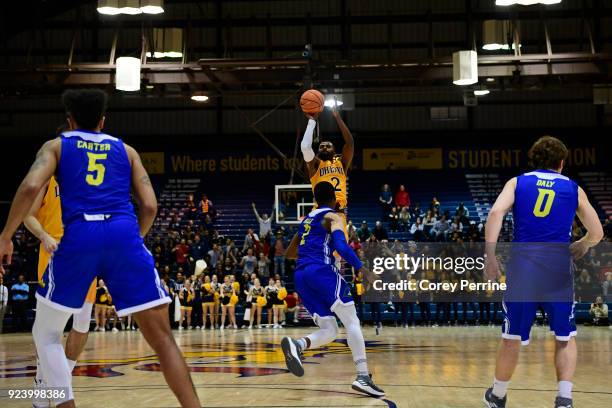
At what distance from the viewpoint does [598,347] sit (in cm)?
1426

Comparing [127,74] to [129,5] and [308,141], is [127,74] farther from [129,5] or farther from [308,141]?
[308,141]

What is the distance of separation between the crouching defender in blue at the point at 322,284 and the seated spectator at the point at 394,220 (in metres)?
20.4

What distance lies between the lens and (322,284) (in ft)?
25.6

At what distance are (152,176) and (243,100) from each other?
4804 millimetres

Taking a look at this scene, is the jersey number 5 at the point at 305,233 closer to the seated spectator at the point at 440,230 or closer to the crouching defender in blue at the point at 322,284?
the crouching defender in blue at the point at 322,284

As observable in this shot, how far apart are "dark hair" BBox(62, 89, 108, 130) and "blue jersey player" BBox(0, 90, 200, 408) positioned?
0.31 feet

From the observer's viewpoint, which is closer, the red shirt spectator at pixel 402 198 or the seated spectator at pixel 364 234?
the seated spectator at pixel 364 234

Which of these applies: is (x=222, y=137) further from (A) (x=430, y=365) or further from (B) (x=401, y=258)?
(A) (x=430, y=365)

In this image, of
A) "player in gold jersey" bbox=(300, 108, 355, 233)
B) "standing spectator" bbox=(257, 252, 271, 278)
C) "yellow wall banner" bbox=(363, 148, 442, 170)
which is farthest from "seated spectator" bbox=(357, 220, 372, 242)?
"player in gold jersey" bbox=(300, 108, 355, 233)

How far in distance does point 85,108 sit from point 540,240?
11.1ft

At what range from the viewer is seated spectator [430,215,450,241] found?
2584 centimetres

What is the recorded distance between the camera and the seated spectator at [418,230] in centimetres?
2631

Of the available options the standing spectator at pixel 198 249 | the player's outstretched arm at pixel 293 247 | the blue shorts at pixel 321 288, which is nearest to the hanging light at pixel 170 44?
the standing spectator at pixel 198 249

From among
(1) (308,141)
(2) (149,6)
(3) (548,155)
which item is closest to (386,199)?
(2) (149,6)
